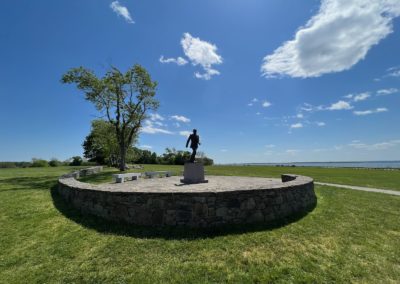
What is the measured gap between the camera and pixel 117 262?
14.8 ft

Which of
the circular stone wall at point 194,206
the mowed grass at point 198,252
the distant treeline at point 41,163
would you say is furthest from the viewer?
the distant treeline at point 41,163

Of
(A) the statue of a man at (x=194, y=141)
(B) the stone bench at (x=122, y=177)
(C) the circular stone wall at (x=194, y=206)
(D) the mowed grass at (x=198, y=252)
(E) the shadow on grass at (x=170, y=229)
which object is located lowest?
(D) the mowed grass at (x=198, y=252)

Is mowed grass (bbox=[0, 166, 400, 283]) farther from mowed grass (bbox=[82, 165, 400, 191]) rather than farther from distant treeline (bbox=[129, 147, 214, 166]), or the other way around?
distant treeline (bbox=[129, 147, 214, 166])

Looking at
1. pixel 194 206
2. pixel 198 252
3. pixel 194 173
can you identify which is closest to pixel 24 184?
pixel 194 173

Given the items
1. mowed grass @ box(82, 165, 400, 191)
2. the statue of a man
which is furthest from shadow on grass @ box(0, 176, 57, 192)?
the statue of a man

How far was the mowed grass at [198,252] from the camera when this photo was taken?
4102 mm

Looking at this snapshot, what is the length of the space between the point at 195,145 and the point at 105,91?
1516 centimetres

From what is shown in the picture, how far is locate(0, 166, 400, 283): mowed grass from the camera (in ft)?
13.5

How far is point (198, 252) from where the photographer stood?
4.80 m

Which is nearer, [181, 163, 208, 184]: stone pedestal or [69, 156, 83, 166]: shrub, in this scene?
[181, 163, 208, 184]: stone pedestal

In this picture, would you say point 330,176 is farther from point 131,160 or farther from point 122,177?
point 131,160

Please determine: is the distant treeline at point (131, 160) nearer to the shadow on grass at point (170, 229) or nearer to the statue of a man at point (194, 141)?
the statue of a man at point (194, 141)

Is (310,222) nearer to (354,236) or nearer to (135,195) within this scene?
(354,236)

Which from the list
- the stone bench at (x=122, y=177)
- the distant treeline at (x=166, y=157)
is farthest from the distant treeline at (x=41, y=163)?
the stone bench at (x=122, y=177)
